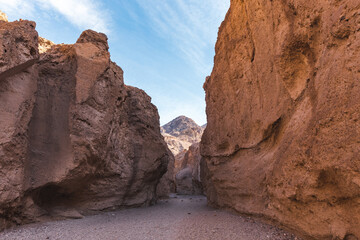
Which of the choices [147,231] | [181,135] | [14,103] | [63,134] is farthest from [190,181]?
[181,135]

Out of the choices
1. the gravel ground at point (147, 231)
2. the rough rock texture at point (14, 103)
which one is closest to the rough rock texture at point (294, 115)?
the gravel ground at point (147, 231)

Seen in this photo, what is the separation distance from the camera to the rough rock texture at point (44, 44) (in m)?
8.20

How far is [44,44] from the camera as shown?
8.45 m

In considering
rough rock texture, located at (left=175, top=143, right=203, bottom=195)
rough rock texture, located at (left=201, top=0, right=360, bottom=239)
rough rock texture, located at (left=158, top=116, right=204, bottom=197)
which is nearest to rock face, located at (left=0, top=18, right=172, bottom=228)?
rough rock texture, located at (left=201, top=0, right=360, bottom=239)

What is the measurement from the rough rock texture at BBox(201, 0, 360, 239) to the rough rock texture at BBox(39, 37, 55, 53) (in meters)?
7.31

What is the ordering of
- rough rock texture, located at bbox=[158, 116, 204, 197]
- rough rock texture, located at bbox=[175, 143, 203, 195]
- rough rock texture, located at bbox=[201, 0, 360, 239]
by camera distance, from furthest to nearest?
rough rock texture, located at bbox=[175, 143, 203, 195] → rough rock texture, located at bbox=[158, 116, 204, 197] → rough rock texture, located at bbox=[201, 0, 360, 239]

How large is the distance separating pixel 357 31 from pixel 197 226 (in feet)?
17.2

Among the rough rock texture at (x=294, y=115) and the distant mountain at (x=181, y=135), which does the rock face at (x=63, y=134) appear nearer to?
the rough rock texture at (x=294, y=115)

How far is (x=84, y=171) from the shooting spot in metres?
6.86

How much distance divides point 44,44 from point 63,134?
4.31 m

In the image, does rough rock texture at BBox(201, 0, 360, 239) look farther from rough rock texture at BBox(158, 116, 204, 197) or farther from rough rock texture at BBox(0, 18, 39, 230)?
rough rock texture at BBox(158, 116, 204, 197)

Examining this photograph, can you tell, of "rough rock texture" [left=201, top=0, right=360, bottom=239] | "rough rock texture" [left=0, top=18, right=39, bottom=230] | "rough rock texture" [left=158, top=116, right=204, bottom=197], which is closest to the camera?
"rough rock texture" [left=201, top=0, right=360, bottom=239]

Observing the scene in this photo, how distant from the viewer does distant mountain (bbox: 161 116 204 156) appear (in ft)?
166

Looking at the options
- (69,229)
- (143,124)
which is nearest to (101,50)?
(143,124)
